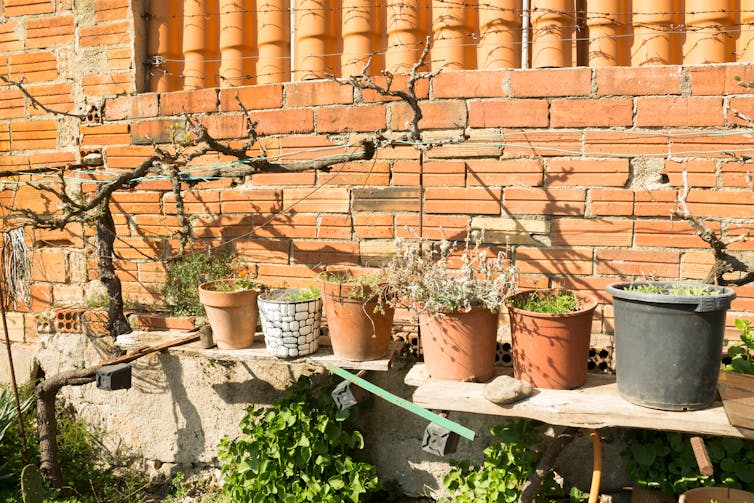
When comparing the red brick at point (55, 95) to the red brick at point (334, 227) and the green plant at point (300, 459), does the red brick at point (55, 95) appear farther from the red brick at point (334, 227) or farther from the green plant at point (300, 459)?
the green plant at point (300, 459)

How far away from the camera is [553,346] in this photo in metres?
2.46

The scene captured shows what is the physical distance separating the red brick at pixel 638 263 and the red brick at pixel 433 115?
36.8 inches

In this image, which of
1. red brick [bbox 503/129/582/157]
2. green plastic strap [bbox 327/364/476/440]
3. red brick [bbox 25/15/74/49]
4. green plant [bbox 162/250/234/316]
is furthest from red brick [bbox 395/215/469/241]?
red brick [bbox 25/15/74/49]

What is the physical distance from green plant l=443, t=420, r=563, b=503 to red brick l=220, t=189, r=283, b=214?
164cm

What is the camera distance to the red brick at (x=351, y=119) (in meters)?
3.17

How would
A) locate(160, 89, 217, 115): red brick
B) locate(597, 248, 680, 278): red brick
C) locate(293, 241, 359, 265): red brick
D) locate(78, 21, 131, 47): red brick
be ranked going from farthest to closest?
1. locate(78, 21, 131, 47): red brick
2. locate(160, 89, 217, 115): red brick
3. locate(293, 241, 359, 265): red brick
4. locate(597, 248, 680, 278): red brick

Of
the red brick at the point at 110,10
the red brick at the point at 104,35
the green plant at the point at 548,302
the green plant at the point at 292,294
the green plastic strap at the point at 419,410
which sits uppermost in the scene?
the red brick at the point at 110,10

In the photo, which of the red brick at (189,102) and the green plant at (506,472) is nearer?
the green plant at (506,472)

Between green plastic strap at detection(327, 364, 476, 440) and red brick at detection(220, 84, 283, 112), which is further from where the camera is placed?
red brick at detection(220, 84, 283, 112)

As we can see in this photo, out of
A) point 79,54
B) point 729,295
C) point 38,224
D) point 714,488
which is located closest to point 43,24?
point 79,54

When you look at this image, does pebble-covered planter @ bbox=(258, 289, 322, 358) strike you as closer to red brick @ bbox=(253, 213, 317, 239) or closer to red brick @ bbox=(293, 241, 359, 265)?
red brick @ bbox=(293, 241, 359, 265)

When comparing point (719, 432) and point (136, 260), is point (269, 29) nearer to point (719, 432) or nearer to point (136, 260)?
point (136, 260)

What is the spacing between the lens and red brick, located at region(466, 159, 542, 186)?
118 inches

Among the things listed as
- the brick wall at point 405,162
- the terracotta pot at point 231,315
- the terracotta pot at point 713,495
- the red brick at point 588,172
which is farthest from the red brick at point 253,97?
the terracotta pot at point 713,495
